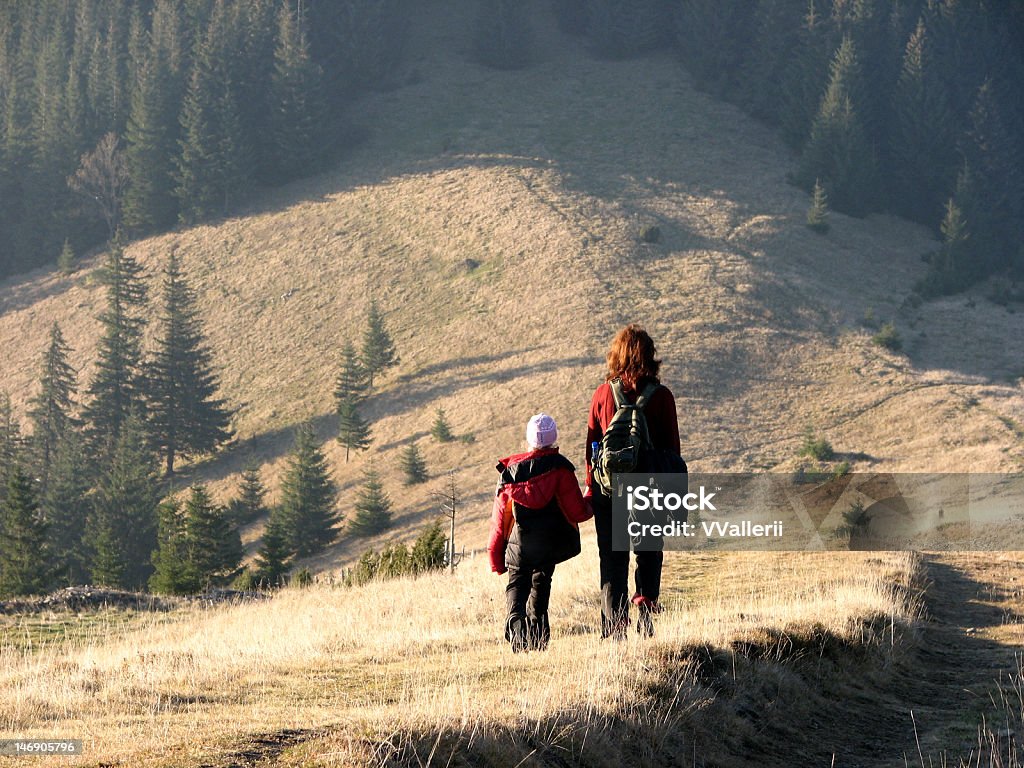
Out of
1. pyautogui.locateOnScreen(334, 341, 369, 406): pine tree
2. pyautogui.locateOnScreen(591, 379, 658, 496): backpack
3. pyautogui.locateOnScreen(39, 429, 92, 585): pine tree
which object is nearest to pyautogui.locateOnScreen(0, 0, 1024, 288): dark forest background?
pyautogui.locateOnScreen(334, 341, 369, 406): pine tree

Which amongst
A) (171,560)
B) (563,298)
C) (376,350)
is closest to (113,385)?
(376,350)

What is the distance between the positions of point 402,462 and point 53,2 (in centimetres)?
9195

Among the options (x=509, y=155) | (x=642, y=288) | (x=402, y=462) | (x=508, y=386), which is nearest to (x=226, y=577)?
(x=402, y=462)

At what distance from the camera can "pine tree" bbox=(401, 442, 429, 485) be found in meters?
48.8

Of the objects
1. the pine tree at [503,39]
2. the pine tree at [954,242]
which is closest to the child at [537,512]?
the pine tree at [954,242]

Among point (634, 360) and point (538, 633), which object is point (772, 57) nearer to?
point (634, 360)

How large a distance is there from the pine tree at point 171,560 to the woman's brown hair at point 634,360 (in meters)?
22.3

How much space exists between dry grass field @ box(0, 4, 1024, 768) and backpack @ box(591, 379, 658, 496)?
133 centimetres

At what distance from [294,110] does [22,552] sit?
64.2m

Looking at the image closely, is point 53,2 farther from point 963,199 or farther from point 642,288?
point 963,199

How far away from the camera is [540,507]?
27.5 ft

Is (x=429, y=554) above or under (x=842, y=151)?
under

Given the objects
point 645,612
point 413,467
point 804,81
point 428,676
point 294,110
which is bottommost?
point 413,467

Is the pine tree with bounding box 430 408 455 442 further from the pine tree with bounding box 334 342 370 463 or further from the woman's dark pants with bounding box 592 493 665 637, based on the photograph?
the woman's dark pants with bounding box 592 493 665 637
